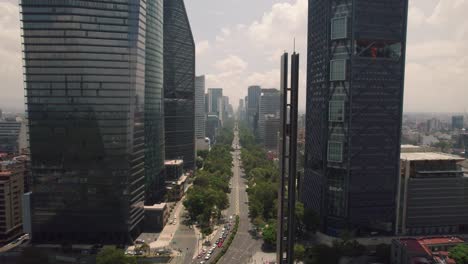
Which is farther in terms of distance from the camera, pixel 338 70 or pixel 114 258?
pixel 338 70

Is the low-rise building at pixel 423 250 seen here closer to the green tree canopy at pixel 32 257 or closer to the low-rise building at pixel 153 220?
the low-rise building at pixel 153 220

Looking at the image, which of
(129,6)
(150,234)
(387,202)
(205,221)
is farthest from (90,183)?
(387,202)

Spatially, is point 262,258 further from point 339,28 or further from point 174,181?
point 174,181

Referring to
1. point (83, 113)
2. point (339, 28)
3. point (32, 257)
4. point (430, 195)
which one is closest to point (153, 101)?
point (83, 113)

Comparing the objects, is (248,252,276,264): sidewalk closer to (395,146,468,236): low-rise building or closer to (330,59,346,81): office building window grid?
(395,146,468,236): low-rise building

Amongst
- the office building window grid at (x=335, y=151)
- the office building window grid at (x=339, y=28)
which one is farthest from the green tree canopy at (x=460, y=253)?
the office building window grid at (x=339, y=28)

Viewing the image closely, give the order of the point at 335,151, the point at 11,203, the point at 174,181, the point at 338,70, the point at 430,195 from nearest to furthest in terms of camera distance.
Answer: the point at 338,70, the point at 335,151, the point at 11,203, the point at 430,195, the point at 174,181
